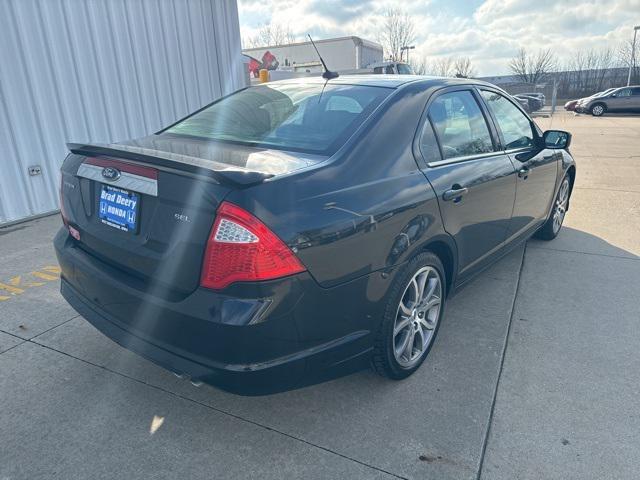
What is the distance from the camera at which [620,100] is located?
82.6 feet

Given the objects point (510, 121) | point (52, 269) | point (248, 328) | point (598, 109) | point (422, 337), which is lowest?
point (598, 109)

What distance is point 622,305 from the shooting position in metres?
3.52

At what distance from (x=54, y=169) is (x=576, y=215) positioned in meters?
6.73

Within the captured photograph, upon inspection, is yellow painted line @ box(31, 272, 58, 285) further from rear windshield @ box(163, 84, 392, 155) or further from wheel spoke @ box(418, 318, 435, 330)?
wheel spoke @ box(418, 318, 435, 330)

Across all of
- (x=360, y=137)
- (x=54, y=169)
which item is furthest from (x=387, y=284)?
(x=54, y=169)

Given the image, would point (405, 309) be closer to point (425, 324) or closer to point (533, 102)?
point (425, 324)

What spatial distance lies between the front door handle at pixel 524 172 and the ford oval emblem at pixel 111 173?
2.81 metres

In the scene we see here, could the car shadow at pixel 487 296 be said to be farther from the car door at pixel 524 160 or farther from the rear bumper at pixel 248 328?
the car door at pixel 524 160

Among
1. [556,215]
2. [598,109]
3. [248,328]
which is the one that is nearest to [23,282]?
[248,328]

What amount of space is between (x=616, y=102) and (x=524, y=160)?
2673 cm

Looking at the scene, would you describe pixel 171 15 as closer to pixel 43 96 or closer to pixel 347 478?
pixel 43 96

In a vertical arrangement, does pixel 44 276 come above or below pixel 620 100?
above

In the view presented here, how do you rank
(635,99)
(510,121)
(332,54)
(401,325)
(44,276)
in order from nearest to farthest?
(401,325) → (510,121) → (44,276) → (332,54) → (635,99)

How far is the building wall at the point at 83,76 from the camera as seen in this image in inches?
221
